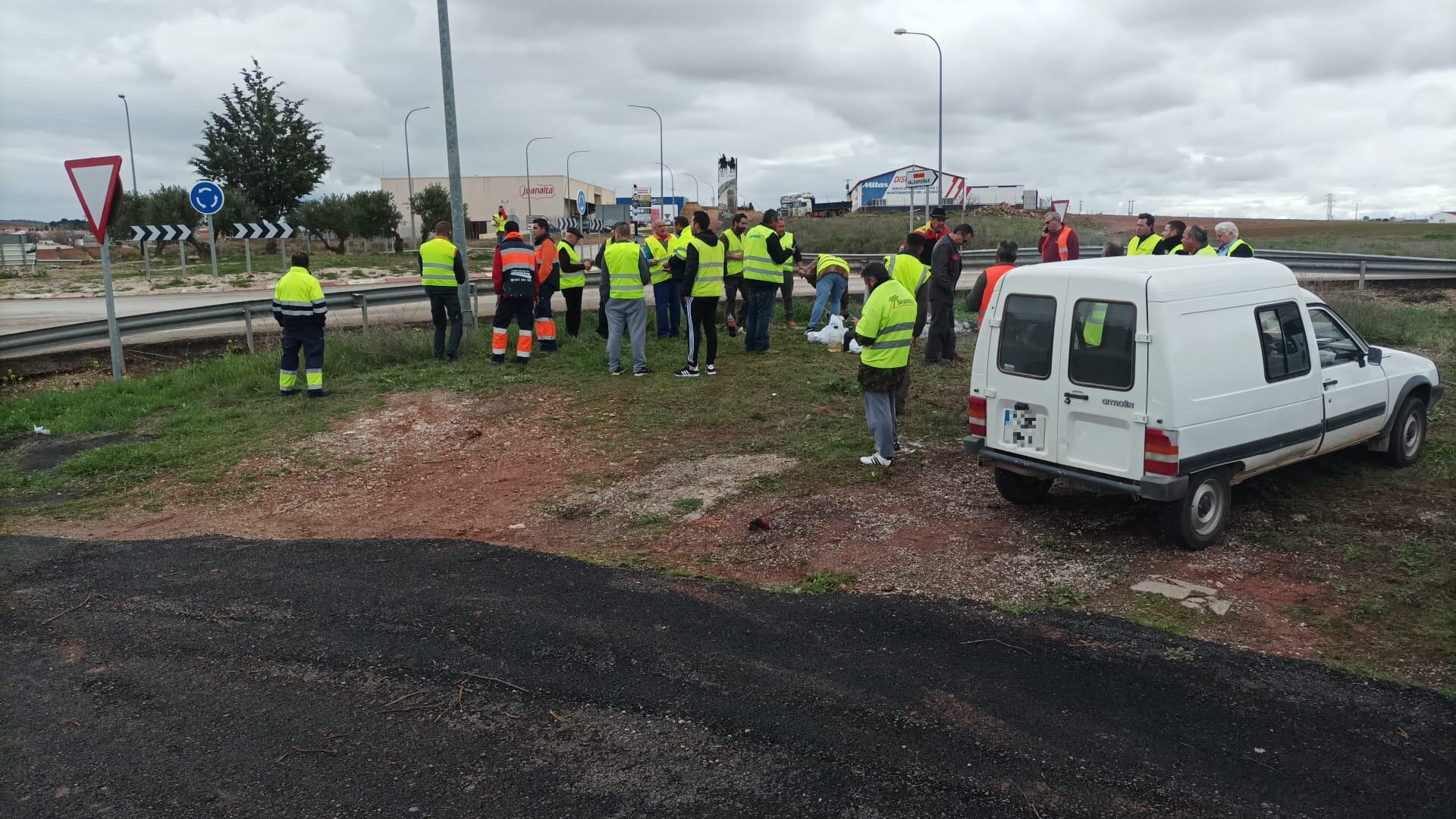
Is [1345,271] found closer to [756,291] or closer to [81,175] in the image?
[756,291]

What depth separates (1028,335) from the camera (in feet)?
23.2

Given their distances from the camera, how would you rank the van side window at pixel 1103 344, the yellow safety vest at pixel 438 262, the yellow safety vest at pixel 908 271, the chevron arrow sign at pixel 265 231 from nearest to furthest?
the van side window at pixel 1103 344 < the yellow safety vest at pixel 908 271 < the yellow safety vest at pixel 438 262 < the chevron arrow sign at pixel 265 231

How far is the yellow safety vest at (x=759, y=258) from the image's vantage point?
1332 centimetres

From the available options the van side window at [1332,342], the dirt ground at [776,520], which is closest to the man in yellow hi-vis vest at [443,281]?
the dirt ground at [776,520]

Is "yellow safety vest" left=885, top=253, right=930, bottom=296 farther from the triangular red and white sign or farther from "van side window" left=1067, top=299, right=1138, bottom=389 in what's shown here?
the triangular red and white sign

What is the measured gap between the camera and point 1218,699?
4523mm

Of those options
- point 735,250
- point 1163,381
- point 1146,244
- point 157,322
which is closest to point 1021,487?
point 1163,381

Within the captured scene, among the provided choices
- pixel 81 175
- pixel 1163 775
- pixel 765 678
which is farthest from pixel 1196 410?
pixel 81 175

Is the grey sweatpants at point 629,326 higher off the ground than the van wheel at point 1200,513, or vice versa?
the grey sweatpants at point 629,326

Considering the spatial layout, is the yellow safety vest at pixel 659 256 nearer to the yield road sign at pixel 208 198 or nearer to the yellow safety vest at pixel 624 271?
the yellow safety vest at pixel 624 271

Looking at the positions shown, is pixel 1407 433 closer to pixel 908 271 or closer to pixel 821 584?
pixel 908 271

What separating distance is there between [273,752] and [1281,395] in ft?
21.7

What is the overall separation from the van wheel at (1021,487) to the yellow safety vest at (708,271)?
Answer: 567cm

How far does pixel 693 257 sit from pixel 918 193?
222 ft
